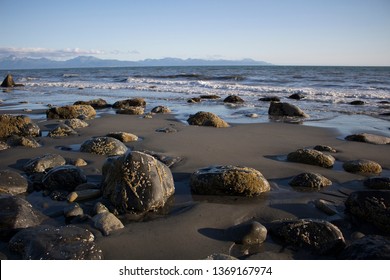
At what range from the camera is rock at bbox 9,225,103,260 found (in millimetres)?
2205

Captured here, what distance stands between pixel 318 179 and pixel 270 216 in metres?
1.00

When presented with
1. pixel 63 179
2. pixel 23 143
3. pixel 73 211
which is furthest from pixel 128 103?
pixel 73 211

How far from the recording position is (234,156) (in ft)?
16.3

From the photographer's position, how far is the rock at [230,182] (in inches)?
131

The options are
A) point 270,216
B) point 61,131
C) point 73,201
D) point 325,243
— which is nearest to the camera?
point 325,243

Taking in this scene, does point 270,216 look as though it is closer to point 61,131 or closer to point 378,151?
point 378,151

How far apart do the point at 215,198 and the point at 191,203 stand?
0.26 m

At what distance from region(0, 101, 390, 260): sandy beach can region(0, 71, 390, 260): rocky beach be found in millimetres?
12

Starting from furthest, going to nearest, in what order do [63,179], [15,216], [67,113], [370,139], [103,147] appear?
[67,113] < [370,139] < [103,147] < [63,179] < [15,216]

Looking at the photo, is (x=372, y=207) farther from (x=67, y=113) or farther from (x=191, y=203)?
(x=67, y=113)

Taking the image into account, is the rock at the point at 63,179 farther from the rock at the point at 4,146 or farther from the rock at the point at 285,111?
the rock at the point at 285,111

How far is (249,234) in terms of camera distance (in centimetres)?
253

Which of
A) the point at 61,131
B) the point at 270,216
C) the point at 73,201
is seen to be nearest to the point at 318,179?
the point at 270,216

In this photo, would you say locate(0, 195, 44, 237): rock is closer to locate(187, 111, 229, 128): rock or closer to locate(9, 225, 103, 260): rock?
locate(9, 225, 103, 260): rock
